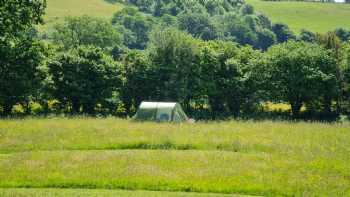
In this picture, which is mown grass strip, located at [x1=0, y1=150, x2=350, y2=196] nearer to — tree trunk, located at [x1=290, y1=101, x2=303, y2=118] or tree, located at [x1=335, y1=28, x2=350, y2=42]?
tree trunk, located at [x1=290, y1=101, x2=303, y2=118]

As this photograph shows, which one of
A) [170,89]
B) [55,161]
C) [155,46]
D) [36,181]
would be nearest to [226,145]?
[55,161]

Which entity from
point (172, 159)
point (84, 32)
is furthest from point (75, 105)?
point (84, 32)

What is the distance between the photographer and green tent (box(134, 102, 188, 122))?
152 ft

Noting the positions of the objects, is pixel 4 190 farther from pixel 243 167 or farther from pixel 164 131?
pixel 164 131

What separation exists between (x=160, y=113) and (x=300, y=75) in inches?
809

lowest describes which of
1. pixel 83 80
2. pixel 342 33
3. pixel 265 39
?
pixel 265 39

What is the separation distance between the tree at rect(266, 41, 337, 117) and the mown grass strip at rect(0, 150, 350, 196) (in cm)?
3194

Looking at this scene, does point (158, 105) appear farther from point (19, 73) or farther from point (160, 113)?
point (19, 73)

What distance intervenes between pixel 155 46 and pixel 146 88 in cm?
600

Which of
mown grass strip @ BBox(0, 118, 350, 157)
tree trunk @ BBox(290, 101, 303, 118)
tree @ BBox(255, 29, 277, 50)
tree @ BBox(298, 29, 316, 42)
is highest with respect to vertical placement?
mown grass strip @ BBox(0, 118, 350, 157)

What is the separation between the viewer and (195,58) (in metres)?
62.7

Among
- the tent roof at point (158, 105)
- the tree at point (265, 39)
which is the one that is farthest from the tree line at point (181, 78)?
the tree at point (265, 39)

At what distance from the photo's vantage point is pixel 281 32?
190125 millimetres

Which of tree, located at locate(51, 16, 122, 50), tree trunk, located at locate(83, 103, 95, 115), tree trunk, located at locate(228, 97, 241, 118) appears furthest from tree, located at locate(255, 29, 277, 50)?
tree trunk, located at locate(83, 103, 95, 115)
